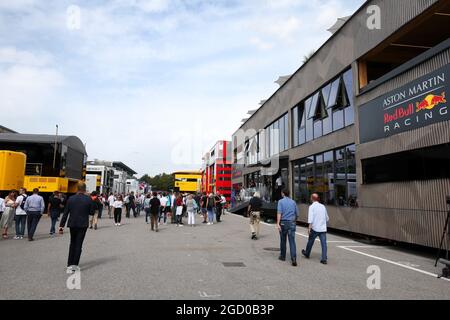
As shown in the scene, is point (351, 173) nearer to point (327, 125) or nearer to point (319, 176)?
point (319, 176)

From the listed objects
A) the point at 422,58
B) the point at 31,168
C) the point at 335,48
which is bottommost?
the point at 31,168

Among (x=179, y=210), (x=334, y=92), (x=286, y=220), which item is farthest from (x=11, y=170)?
(x=334, y=92)

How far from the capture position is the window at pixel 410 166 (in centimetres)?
985

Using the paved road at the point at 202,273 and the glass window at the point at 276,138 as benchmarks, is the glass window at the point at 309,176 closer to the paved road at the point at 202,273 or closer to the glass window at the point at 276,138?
the glass window at the point at 276,138

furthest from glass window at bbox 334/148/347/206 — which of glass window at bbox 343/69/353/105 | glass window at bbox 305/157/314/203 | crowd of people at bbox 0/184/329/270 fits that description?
crowd of people at bbox 0/184/329/270

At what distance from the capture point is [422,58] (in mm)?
10398

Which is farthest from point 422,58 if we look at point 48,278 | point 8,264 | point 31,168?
point 31,168

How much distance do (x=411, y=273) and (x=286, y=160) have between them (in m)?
16.2

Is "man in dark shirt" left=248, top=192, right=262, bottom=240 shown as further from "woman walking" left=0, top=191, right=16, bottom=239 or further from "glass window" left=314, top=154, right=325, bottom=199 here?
"woman walking" left=0, top=191, right=16, bottom=239

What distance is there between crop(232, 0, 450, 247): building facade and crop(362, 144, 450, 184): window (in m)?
0.03

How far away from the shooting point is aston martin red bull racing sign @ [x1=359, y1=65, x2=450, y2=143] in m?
9.62

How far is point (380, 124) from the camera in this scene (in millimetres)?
12734

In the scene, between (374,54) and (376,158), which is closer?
(376,158)
